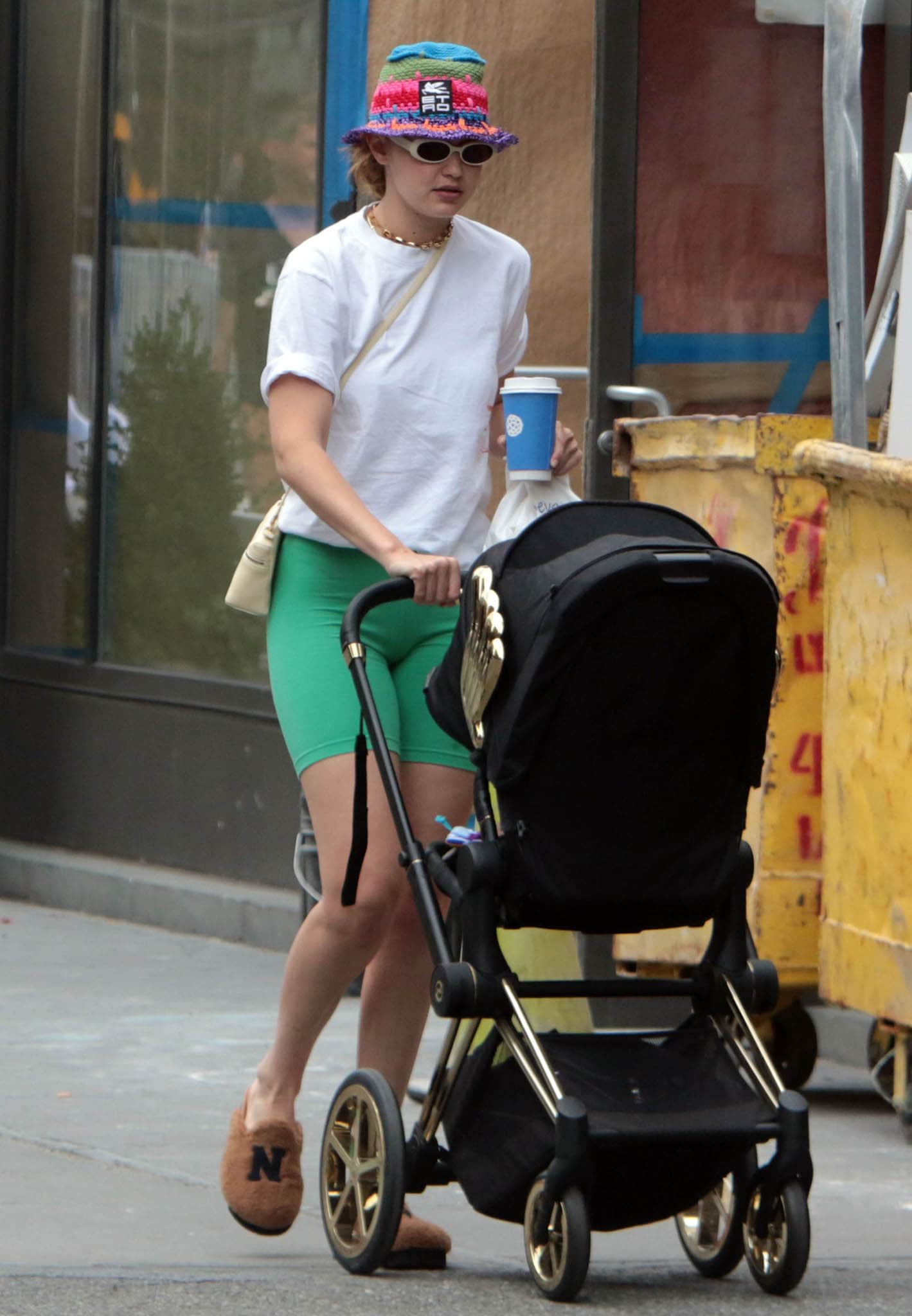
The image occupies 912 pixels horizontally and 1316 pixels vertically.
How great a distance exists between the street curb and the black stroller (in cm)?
369

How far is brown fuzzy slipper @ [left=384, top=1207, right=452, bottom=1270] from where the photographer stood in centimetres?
457

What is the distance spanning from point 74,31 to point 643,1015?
431 cm

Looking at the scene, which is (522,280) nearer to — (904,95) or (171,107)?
(904,95)

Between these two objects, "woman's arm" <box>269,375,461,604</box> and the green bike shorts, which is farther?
the green bike shorts

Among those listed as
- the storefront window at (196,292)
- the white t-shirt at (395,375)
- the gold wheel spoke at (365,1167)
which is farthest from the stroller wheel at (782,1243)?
the storefront window at (196,292)

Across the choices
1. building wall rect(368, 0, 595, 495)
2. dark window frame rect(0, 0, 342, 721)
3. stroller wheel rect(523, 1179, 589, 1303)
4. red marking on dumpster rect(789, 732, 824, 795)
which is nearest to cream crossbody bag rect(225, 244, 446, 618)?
stroller wheel rect(523, 1179, 589, 1303)

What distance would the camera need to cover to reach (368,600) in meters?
4.54

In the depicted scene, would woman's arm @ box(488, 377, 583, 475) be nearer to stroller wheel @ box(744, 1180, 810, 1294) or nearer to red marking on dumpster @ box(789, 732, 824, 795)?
stroller wheel @ box(744, 1180, 810, 1294)

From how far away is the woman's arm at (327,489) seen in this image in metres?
4.48

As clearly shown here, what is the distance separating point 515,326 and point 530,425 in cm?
27

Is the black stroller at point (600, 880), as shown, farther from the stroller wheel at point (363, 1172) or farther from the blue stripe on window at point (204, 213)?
the blue stripe on window at point (204, 213)

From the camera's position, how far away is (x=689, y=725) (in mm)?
4324

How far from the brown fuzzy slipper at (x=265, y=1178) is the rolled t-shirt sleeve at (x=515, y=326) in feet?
4.55

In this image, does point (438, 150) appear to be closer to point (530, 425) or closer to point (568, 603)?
point (530, 425)
